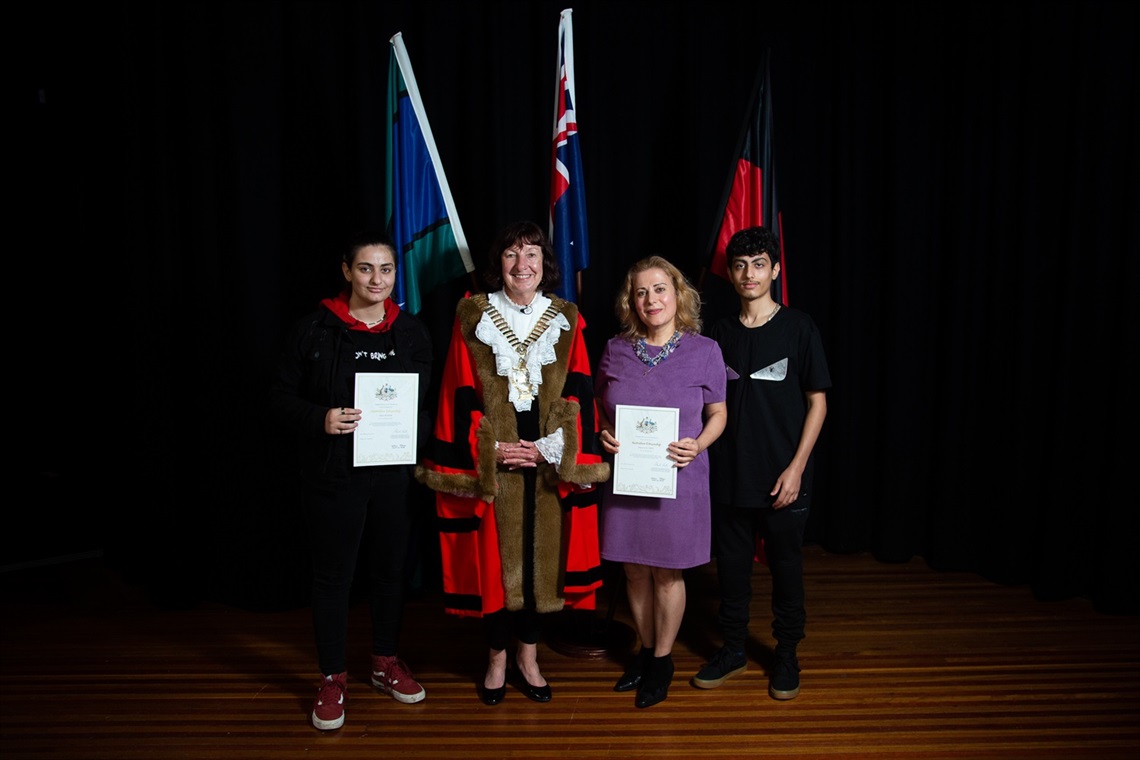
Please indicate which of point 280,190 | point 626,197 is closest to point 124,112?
point 280,190

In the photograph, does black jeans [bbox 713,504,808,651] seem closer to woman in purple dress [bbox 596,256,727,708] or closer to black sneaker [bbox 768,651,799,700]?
black sneaker [bbox 768,651,799,700]

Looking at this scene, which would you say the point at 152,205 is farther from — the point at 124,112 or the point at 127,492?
the point at 127,492

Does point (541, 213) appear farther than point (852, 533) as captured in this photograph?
No

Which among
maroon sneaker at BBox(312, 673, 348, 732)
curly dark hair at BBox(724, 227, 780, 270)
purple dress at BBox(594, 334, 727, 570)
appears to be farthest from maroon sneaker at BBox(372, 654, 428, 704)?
curly dark hair at BBox(724, 227, 780, 270)

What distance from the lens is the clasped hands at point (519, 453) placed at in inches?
90.3

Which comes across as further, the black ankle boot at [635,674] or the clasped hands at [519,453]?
the black ankle boot at [635,674]

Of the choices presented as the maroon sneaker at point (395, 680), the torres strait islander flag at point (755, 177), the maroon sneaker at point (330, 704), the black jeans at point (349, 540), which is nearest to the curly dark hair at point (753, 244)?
the torres strait islander flag at point (755, 177)

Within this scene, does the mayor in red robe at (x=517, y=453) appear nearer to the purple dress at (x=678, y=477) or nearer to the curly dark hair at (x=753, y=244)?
the purple dress at (x=678, y=477)

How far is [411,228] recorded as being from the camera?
2.89 meters

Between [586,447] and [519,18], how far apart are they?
6.96 feet

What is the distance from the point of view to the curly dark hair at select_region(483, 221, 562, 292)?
7.72ft

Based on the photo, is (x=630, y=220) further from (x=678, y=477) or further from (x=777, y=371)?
(x=678, y=477)

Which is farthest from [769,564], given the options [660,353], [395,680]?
[395,680]

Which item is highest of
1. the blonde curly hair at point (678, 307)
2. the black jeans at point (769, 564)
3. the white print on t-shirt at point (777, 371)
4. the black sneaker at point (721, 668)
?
the blonde curly hair at point (678, 307)
